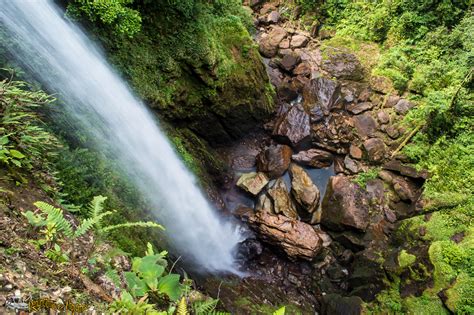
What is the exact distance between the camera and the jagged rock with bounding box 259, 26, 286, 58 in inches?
532

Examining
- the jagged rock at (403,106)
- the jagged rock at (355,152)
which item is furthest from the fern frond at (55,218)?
the jagged rock at (403,106)

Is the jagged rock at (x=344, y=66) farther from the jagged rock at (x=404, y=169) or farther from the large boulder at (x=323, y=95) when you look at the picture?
the jagged rock at (x=404, y=169)

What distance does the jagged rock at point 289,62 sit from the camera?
1281 centimetres

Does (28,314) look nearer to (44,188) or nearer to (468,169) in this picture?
(44,188)

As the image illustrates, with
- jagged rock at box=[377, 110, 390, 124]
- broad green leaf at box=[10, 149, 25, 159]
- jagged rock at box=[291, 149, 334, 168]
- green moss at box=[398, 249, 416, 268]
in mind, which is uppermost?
jagged rock at box=[377, 110, 390, 124]

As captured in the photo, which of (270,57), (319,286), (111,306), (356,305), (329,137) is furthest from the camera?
(270,57)

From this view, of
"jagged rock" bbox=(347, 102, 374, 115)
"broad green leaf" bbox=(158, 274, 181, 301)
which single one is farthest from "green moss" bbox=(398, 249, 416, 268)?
"broad green leaf" bbox=(158, 274, 181, 301)

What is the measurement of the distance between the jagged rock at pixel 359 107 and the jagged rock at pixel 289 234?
17.2 feet

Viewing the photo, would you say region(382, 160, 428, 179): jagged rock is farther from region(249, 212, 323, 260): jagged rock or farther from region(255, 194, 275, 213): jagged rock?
region(255, 194, 275, 213): jagged rock

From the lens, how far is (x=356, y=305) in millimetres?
7312

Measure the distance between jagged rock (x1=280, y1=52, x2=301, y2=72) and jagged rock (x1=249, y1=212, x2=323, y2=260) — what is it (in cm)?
653

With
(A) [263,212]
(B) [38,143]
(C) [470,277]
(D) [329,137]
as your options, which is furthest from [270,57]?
(B) [38,143]

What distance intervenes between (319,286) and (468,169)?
5439 millimetres


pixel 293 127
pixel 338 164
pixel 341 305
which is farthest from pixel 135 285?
pixel 338 164
